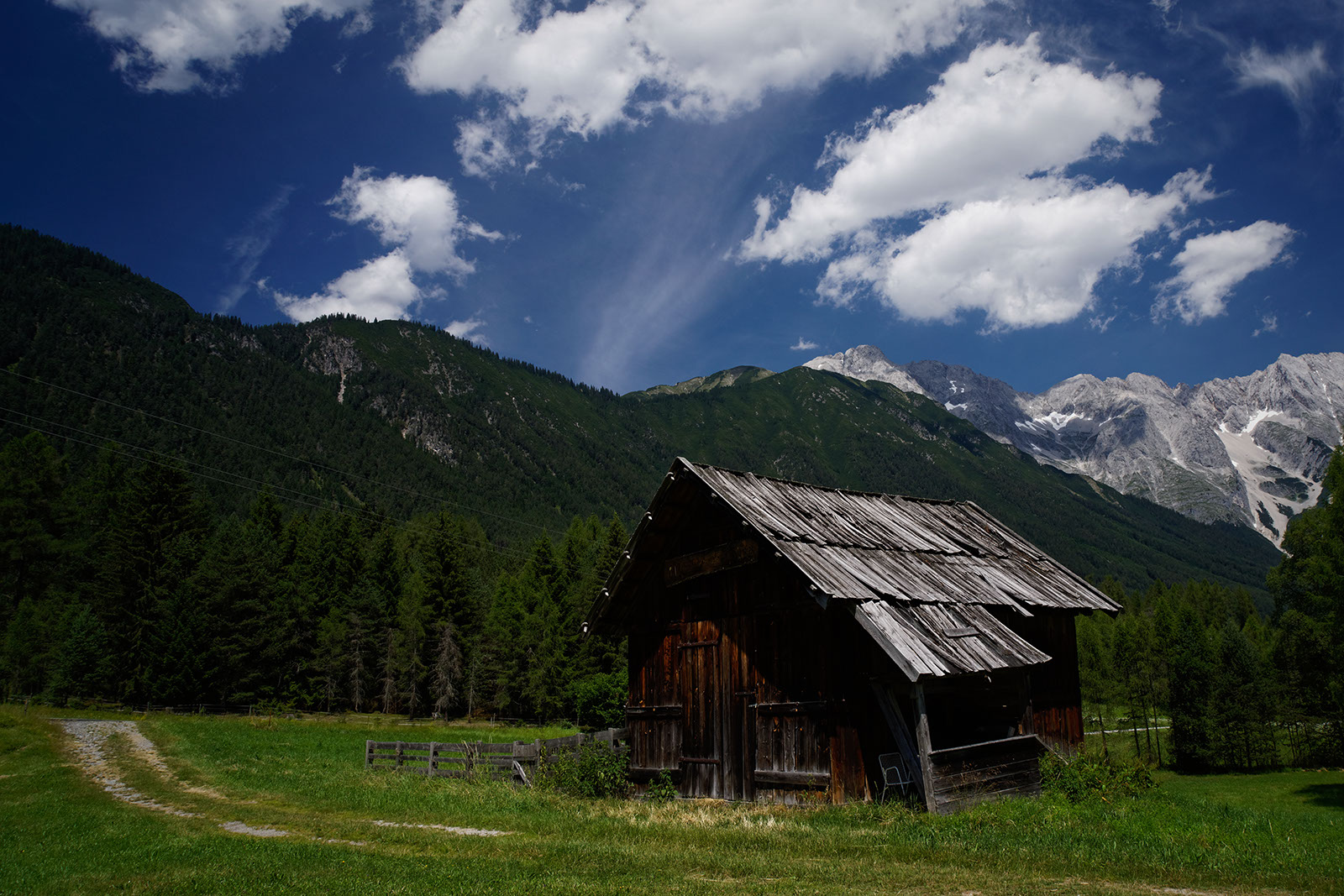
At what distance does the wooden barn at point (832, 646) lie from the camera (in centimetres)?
1588

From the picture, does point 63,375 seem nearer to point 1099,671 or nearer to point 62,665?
point 62,665

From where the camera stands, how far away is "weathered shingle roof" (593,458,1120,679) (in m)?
15.7

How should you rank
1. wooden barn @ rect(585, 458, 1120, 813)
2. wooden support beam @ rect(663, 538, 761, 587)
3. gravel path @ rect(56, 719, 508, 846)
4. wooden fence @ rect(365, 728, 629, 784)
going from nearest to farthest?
gravel path @ rect(56, 719, 508, 846), wooden barn @ rect(585, 458, 1120, 813), wooden support beam @ rect(663, 538, 761, 587), wooden fence @ rect(365, 728, 629, 784)

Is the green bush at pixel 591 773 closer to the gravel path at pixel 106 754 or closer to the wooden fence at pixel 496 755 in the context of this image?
the wooden fence at pixel 496 755

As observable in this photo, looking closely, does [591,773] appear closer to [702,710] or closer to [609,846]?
[702,710]

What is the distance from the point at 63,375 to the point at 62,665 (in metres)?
158

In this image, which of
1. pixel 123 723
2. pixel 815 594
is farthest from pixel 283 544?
pixel 815 594

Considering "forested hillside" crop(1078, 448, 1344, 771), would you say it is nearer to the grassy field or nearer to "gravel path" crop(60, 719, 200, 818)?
the grassy field

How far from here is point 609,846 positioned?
12859 millimetres

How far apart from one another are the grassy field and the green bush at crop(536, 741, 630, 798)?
1.60m

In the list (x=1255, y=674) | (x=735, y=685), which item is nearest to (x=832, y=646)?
(x=735, y=685)

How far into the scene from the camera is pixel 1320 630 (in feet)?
132

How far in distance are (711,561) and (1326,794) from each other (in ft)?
147

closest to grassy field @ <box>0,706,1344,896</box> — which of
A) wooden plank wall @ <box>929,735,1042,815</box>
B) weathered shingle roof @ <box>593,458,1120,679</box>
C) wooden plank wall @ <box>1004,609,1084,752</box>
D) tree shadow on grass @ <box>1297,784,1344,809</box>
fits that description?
wooden plank wall @ <box>929,735,1042,815</box>
